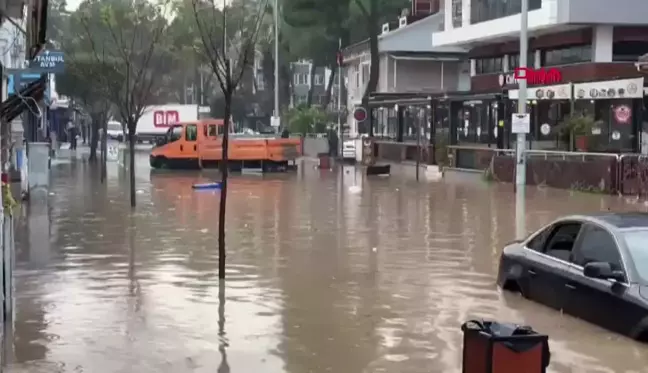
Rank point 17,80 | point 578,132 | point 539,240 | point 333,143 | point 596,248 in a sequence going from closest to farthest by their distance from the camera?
point 596,248 → point 539,240 → point 17,80 → point 578,132 → point 333,143

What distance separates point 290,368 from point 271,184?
83.3ft

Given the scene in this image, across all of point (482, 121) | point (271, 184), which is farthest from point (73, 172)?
point (482, 121)

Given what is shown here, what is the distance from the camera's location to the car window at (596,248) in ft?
33.6

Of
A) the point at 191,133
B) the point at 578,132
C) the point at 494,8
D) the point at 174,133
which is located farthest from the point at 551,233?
the point at 494,8

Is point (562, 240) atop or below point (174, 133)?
below

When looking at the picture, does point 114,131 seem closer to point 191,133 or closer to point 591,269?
point 191,133

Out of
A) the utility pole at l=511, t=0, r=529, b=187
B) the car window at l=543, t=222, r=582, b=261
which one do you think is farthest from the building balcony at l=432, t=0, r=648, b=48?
the car window at l=543, t=222, r=582, b=261

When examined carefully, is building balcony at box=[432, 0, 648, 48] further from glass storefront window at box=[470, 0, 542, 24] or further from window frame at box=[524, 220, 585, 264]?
window frame at box=[524, 220, 585, 264]

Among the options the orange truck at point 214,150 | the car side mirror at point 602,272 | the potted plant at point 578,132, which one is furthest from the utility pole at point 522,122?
the car side mirror at point 602,272

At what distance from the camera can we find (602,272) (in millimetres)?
9727

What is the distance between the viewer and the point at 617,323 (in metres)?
9.67

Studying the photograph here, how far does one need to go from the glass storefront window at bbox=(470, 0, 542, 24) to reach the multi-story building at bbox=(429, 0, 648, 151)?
0.04 metres

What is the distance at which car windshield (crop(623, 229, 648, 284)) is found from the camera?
9750 mm

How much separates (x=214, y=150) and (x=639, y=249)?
34.5 meters
